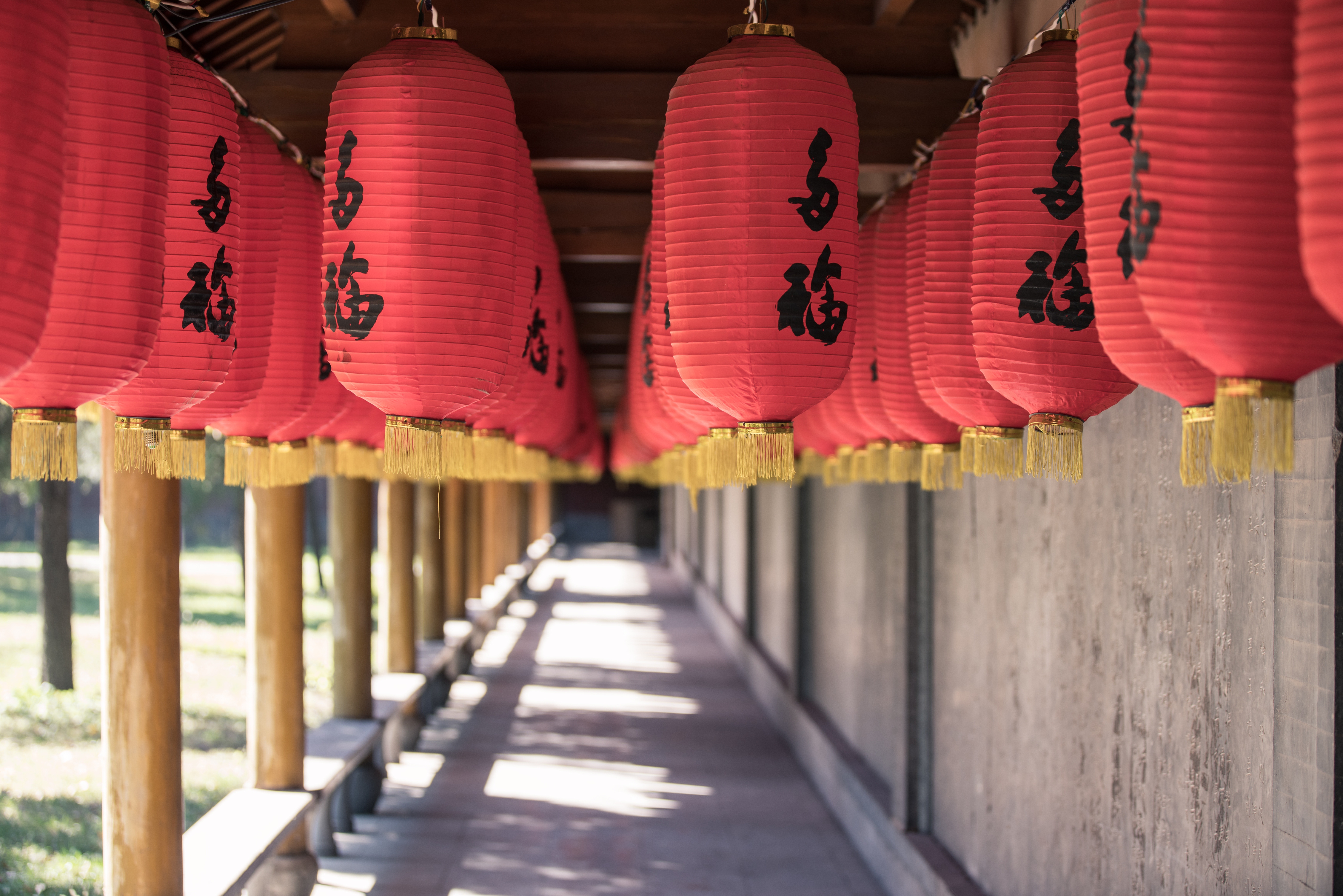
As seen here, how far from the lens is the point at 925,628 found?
660 cm

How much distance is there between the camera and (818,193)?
103 inches

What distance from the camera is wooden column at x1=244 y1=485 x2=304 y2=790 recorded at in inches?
252

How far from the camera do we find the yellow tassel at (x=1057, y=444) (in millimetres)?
2488

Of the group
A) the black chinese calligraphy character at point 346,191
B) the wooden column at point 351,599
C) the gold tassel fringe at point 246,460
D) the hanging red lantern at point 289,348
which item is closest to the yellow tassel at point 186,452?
the hanging red lantern at point 289,348

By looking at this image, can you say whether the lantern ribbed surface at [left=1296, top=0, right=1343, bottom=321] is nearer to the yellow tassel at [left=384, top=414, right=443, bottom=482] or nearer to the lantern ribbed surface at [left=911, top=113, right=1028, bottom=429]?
the lantern ribbed surface at [left=911, top=113, right=1028, bottom=429]

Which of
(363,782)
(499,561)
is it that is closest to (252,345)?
(363,782)

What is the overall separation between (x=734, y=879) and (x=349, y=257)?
230 inches

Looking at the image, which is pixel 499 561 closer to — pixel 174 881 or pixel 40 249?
pixel 174 881

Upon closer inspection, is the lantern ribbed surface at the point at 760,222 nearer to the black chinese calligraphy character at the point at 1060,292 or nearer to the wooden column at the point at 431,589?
the black chinese calligraphy character at the point at 1060,292

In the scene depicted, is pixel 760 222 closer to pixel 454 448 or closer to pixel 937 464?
pixel 454 448

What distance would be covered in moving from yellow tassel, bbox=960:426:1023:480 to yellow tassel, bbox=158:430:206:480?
206 cm

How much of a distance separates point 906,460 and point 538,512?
94.8 feet

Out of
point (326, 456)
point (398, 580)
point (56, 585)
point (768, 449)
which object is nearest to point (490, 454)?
point (326, 456)

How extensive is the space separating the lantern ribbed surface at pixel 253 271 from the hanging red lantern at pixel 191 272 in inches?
9.4
